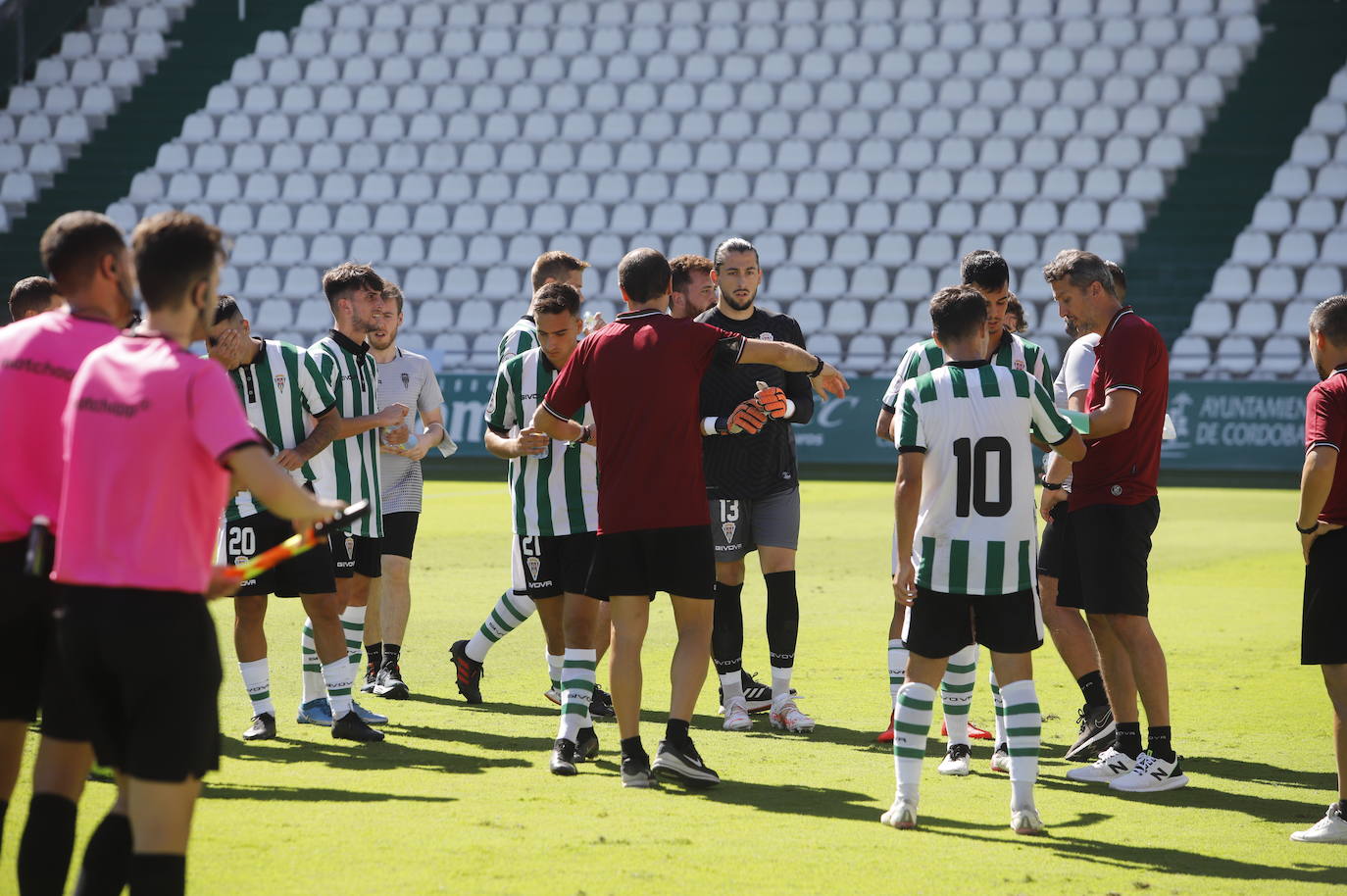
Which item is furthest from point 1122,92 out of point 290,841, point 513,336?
point 290,841

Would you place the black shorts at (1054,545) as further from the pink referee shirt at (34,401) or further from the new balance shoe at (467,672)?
the pink referee shirt at (34,401)

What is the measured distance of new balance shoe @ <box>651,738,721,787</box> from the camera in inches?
231

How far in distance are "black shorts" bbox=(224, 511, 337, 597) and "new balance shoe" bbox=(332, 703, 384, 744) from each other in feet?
1.91

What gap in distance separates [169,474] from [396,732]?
3.83 m

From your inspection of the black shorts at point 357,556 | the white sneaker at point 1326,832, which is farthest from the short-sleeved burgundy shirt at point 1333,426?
the black shorts at point 357,556

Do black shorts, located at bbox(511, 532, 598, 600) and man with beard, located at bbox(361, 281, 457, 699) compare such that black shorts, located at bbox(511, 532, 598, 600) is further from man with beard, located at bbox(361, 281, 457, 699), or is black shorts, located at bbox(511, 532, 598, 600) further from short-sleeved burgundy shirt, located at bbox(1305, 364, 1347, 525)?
short-sleeved burgundy shirt, located at bbox(1305, 364, 1347, 525)

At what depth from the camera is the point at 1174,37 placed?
87.1ft

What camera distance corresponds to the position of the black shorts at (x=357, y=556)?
766 cm

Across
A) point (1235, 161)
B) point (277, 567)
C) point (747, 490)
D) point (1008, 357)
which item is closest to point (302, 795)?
point (277, 567)

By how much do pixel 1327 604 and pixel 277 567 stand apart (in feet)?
14.2

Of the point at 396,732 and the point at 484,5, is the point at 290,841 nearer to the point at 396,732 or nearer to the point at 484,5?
the point at 396,732

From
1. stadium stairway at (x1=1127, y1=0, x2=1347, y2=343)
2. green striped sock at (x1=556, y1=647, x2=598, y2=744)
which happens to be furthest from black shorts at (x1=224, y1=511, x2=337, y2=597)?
stadium stairway at (x1=1127, y1=0, x2=1347, y2=343)

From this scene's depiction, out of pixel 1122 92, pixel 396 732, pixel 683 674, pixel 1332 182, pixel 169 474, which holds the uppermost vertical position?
pixel 1122 92

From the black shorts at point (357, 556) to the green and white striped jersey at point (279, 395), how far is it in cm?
81
